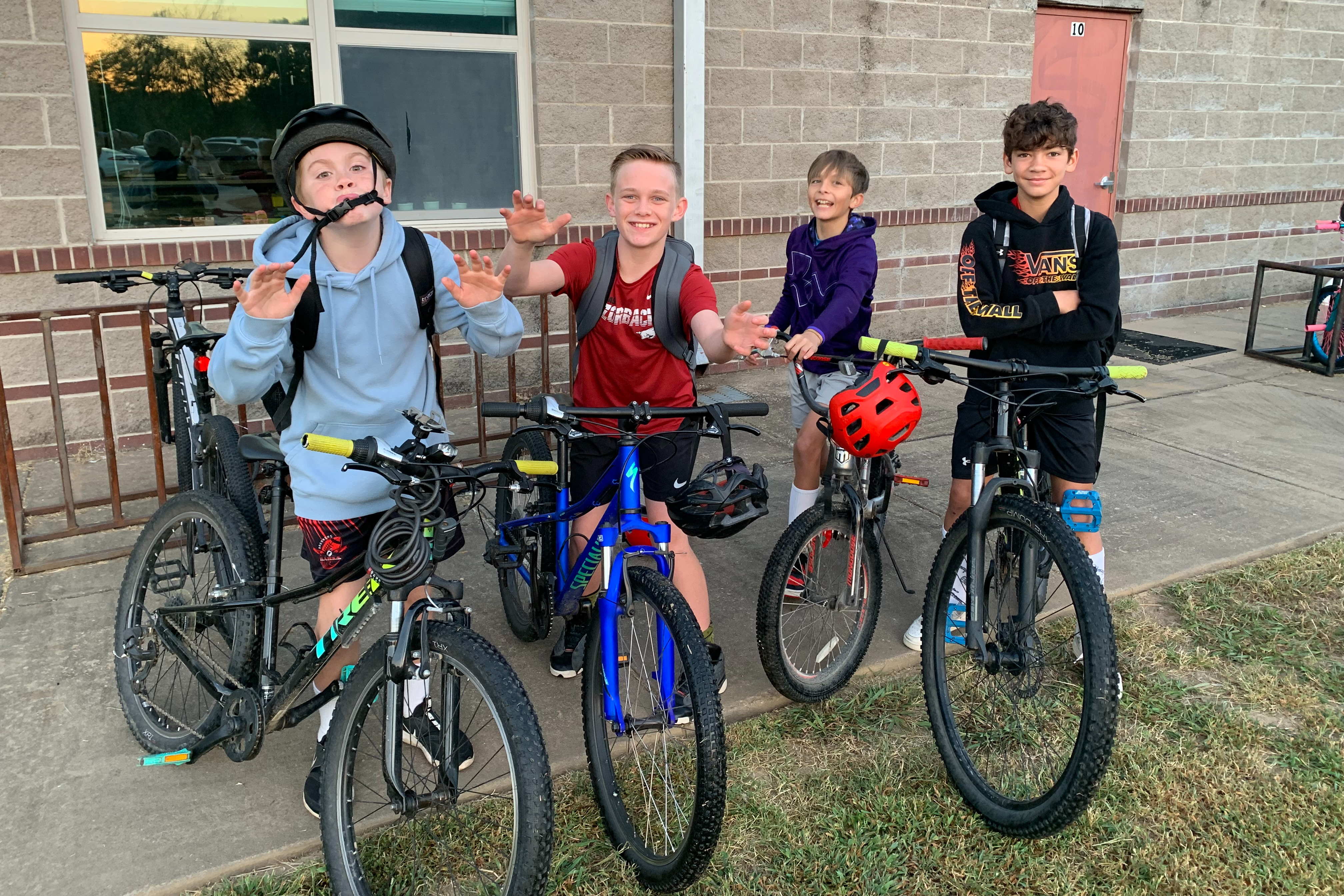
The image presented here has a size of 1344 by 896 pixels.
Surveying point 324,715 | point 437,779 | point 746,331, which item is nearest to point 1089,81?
point 746,331

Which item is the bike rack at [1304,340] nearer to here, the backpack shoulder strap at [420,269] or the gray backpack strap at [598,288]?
the gray backpack strap at [598,288]

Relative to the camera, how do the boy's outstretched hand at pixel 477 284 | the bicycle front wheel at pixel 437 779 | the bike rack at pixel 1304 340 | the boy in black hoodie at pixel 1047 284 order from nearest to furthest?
the bicycle front wheel at pixel 437 779
the boy's outstretched hand at pixel 477 284
the boy in black hoodie at pixel 1047 284
the bike rack at pixel 1304 340

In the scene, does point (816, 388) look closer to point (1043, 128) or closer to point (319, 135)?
point (1043, 128)

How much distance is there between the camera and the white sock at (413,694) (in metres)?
2.34

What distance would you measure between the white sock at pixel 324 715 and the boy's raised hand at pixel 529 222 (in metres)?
1.42

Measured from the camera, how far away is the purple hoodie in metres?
3.76

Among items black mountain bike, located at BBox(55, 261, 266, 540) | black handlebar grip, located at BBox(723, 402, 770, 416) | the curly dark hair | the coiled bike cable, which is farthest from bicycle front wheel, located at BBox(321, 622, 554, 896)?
the curly dark hair

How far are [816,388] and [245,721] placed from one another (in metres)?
2.46

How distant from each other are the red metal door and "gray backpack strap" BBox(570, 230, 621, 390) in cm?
710

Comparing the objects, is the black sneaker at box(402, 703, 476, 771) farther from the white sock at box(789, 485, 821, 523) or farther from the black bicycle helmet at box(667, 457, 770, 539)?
the white sock at box(789, 485, 821, 523)

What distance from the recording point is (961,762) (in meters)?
3.02

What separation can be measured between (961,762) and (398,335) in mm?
2033

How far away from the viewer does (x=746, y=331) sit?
2.78 metres

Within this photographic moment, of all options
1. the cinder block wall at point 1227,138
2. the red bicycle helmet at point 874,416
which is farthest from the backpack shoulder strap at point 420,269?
the cinder block wall at point 1227,138
